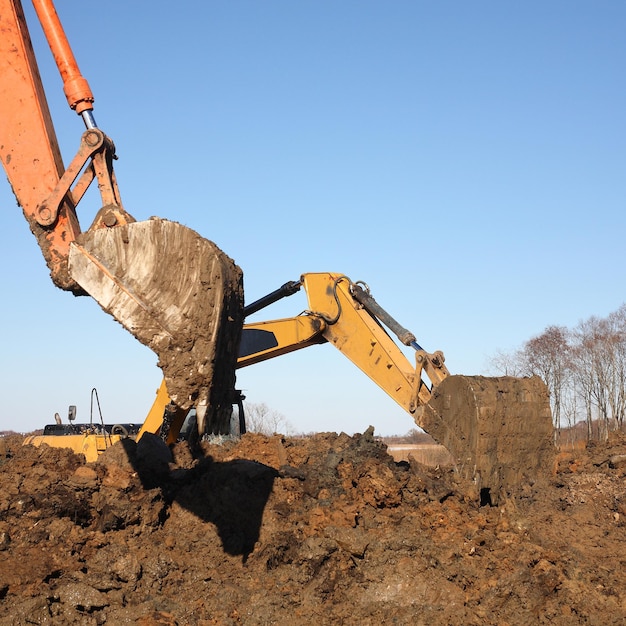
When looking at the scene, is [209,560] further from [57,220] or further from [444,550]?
[57,220]

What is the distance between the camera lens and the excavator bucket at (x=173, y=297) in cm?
499

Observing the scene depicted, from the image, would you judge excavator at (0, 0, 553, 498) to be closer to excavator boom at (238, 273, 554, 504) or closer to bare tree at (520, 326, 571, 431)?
excavator boom at (238, 273, 554, 504)

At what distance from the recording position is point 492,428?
10.0 m

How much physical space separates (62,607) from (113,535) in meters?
1.33

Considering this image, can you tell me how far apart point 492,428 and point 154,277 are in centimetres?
619

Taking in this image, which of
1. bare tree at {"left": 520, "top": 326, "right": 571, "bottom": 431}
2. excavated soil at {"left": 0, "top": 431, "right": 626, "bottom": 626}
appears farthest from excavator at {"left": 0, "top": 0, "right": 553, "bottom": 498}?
bare tree at {"left": 520, "top": 326, "right": 571, "bottom": 431}

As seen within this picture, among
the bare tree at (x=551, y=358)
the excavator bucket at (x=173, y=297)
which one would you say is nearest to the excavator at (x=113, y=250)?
the excavator bucket at (x=173, y=297)

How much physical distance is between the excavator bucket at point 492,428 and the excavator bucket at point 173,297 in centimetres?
552

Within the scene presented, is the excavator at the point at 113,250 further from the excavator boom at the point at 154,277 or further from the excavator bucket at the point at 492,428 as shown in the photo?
the excavator bucket at the point at 492,428

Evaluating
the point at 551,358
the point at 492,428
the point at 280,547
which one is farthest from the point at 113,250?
the point at 551,358

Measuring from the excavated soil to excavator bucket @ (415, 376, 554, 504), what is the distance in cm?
29

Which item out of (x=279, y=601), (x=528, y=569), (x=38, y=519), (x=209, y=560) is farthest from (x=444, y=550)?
(x=38, y=519)

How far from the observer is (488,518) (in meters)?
8.70

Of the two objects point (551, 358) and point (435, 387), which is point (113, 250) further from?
point (551, 358)
